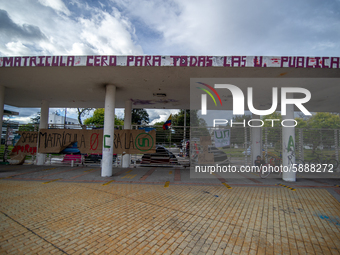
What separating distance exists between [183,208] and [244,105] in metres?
9.00

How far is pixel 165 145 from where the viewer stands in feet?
38.6

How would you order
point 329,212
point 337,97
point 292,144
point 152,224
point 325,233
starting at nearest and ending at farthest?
1. point 325,233
2. point 152,224
3. point 329,212
4. point 292,144
5. point 337,97

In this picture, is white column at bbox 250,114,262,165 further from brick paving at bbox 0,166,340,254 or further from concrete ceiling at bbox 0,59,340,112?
brick paving at bbox 0,166,340,254

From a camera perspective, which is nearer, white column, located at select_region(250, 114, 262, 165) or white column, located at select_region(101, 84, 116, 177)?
white column, located at select_region(101, 84, 116, 177)

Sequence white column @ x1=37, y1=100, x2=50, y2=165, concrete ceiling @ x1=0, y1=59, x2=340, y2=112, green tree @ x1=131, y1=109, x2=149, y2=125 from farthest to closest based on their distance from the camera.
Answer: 1. green tree @ x1=131, y1=109, x2=149, y2=125
2. white column @ x1=37, y1=100, x2=50, y2=165
3. concrete ceiling @ x1=0, y1=59, x2=340, y2=112

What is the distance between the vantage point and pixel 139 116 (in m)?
37.9

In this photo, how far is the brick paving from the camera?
9.44 ft

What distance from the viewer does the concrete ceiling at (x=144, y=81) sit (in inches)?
271

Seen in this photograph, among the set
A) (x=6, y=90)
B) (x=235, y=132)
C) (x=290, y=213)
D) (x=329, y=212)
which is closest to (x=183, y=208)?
(x=290, y=213)

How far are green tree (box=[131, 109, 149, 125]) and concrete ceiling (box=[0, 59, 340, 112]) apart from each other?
25.3 m

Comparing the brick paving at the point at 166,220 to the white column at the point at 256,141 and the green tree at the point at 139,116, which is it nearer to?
the white column at the point at 256,141

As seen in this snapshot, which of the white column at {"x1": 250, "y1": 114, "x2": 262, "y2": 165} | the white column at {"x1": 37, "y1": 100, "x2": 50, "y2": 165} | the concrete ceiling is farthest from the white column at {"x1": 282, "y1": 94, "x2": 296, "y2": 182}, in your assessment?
the white column at {"x1": 37, "y1": 100, "x2": 50, "y2": 165}

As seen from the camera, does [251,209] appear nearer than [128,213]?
No

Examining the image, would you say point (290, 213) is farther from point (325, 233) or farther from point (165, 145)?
point (165, 145)
